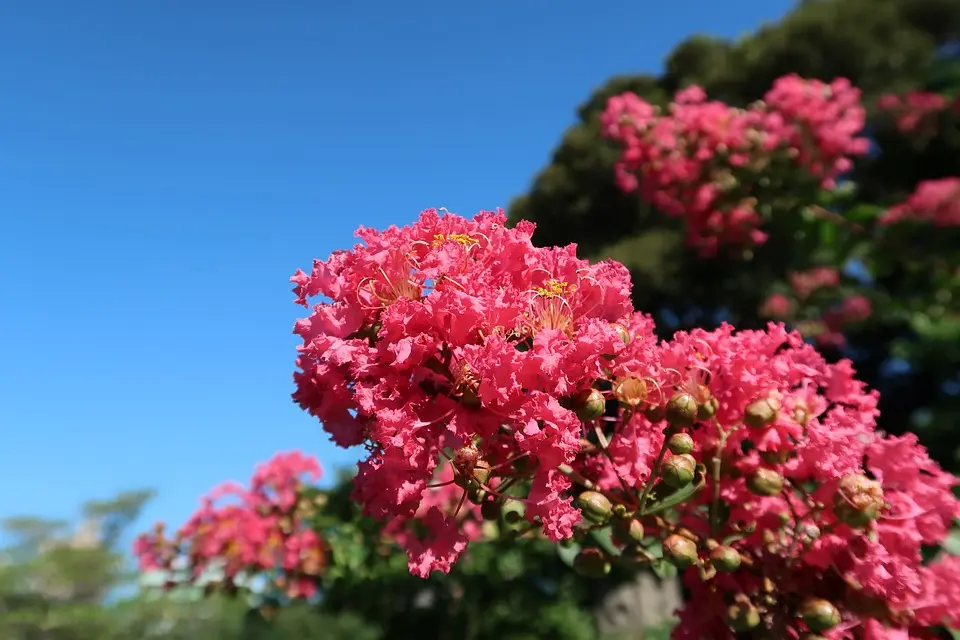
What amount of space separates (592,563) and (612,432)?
0.86 ft

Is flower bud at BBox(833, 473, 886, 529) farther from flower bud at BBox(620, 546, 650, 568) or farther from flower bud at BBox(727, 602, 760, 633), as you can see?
flower bud at BBox(620, 546, 650, 568)

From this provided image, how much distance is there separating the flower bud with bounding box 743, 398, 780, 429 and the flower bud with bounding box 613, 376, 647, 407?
0.21 meters

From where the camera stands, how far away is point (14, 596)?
12.9m

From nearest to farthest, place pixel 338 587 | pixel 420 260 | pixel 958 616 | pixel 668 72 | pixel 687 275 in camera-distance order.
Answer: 1. pixel 420 260
2. pixel 958 616
3. pixel 338 587
4. pixel 687 275
5. pixel 668 72

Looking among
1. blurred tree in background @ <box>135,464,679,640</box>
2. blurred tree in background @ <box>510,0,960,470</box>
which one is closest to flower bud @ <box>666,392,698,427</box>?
blurred tree in background @ <box>135,464,679,640</box>

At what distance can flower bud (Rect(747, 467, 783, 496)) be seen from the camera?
1195mm

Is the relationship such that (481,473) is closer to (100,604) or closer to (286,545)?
(286,545)

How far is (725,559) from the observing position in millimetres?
1161

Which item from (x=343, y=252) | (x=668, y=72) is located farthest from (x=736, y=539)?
(x=668, y=72)

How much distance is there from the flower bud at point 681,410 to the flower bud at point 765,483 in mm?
182

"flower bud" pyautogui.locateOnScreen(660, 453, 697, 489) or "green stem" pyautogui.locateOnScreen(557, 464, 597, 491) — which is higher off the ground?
"green stem" pyautogui.locateOnScreen(557, 464, 597, 491)

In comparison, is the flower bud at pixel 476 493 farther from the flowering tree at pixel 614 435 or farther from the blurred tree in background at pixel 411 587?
the blurred tree in background at pixel 411 587

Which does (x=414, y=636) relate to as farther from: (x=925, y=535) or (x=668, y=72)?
(x=668, y=72)

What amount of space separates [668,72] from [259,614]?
8398 millimetres
